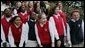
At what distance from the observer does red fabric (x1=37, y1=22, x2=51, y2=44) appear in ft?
28.1

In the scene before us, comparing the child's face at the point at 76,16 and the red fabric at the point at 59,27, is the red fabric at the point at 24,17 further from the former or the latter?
the child's face at the point at 76,16

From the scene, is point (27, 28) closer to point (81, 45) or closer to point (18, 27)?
point (18, 27)

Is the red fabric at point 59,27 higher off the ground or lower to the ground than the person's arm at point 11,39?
higher

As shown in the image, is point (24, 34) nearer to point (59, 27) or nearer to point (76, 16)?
point (59, 27)

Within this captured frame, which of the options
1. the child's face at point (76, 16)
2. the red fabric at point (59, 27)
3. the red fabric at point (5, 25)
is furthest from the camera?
the red fabric at point (5, 25)

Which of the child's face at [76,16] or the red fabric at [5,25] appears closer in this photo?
the child's face at [76,16]

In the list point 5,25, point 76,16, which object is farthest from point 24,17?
point 76,16

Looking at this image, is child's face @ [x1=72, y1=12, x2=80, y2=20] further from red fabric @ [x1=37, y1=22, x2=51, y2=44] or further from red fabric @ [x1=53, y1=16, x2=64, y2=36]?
red fabric @ [x1=37, y1=22, x2=51, y2=44]

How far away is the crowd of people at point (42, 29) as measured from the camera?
8.57 metres

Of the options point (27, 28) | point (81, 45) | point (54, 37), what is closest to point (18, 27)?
point (27, 28)

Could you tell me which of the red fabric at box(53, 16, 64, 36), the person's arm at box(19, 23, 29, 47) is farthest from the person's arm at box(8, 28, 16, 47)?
the red fabric at box(53, 16, 64, 36)

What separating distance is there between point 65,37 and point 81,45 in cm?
38

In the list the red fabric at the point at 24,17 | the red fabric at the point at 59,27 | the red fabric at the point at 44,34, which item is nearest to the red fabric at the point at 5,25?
the red fabric at the point at 24,17

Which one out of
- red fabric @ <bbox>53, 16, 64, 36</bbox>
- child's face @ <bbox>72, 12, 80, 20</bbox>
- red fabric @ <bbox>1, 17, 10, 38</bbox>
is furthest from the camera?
red fabric @ <bbox>1, 17, 10, 38</bbox>
